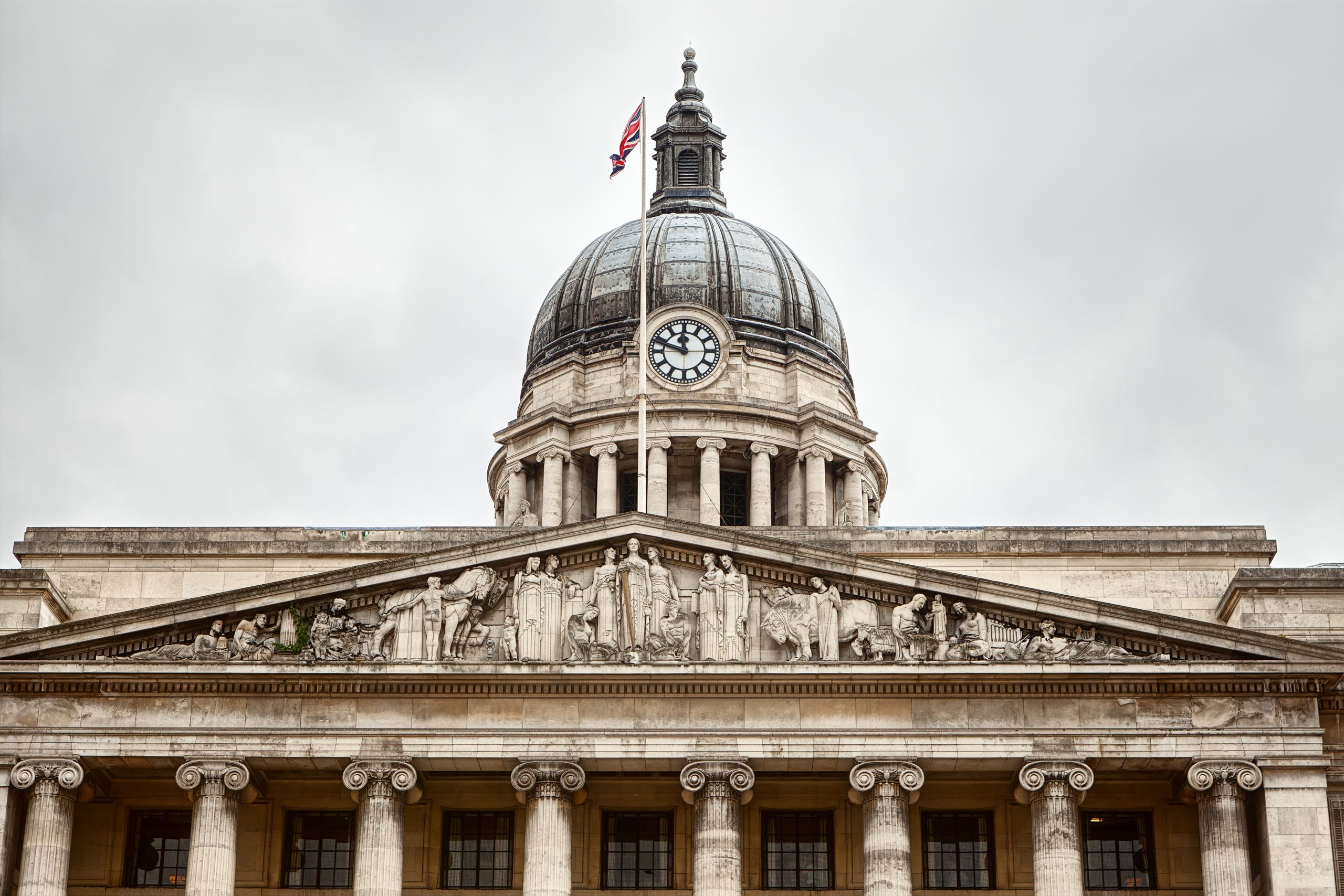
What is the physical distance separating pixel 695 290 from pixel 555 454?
6757 mm

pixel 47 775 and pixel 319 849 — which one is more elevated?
pixel 47 775

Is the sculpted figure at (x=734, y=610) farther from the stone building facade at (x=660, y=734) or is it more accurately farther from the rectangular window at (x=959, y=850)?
the rectangular window at (x=959, y=850)

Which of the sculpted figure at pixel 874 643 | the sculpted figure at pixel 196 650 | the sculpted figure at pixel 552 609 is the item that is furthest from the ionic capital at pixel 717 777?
the sculpted figure at pixel 196 650

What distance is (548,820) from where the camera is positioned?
49.9 metres

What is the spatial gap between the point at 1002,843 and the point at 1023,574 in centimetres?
883

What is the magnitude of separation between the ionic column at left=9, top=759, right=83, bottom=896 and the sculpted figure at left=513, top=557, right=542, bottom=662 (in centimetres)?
929

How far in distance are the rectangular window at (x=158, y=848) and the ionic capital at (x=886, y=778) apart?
14.4 metres

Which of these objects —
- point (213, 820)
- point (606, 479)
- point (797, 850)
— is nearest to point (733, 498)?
point (606, 479)

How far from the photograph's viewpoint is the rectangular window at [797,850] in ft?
173

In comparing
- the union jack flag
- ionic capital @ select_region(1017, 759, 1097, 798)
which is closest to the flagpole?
the union jack flag

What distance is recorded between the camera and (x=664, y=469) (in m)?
72.1

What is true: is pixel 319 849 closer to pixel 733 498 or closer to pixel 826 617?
pixel 826 617

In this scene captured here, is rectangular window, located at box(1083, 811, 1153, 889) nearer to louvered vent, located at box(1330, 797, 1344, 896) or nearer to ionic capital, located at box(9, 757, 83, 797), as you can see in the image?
louvered vent, located at box(1330, 797, 1344, 896)

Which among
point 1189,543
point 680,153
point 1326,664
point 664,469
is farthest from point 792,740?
point 680,153
